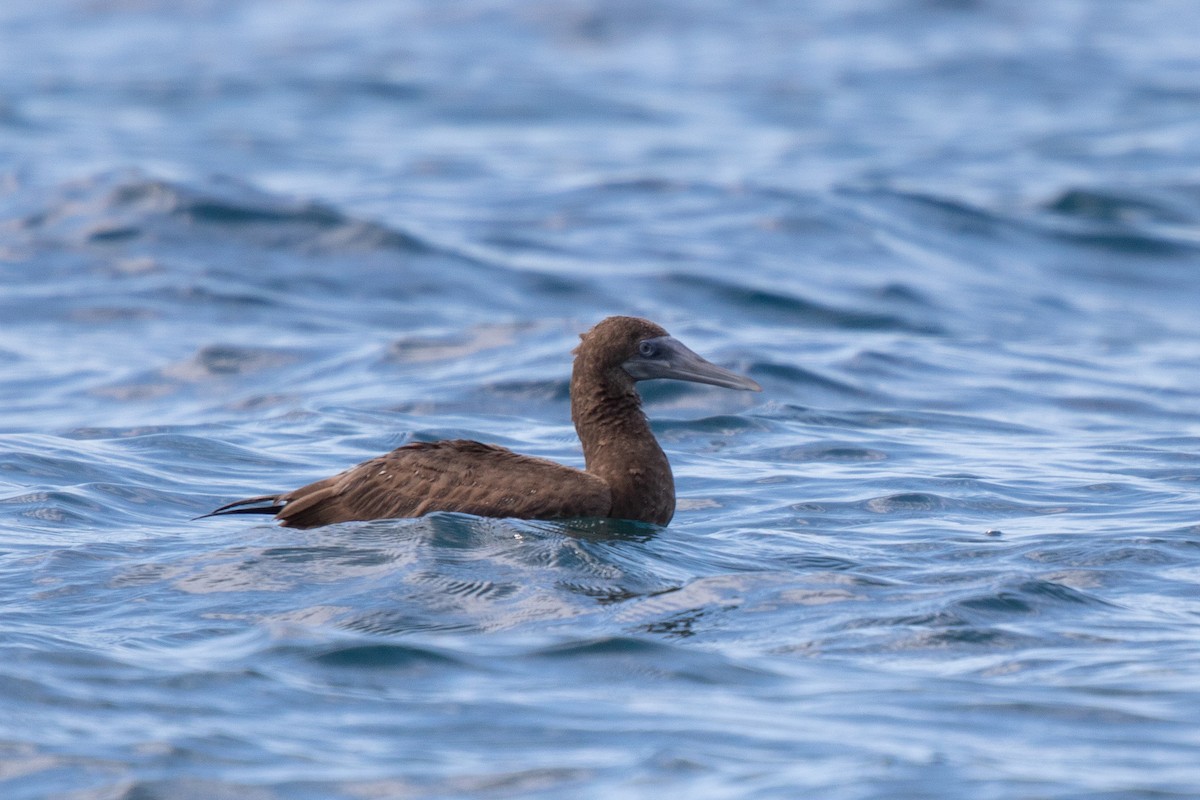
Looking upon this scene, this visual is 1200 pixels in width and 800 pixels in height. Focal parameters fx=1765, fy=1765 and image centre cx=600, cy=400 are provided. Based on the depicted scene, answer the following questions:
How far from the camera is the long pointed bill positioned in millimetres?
9203

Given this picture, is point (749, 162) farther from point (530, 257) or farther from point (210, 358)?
point (210, 358)

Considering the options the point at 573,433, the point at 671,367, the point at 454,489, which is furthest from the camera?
the point at 573,433

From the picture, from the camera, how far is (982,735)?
246 inches

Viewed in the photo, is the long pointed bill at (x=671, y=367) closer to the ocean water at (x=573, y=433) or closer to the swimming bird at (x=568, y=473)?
the swimming bird at (x=568, y=473)

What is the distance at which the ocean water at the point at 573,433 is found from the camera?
634 centimetres

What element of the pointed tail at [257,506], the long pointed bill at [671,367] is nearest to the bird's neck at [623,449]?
the long pointed bill at [671,367]

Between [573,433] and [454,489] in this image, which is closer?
[454,489]

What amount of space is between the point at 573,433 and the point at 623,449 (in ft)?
12.1

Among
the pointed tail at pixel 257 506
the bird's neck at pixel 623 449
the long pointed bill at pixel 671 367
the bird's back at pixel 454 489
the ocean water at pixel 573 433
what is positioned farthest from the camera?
the long pointed bill at pixel 671 367

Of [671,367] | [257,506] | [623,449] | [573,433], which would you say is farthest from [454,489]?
[573,433]

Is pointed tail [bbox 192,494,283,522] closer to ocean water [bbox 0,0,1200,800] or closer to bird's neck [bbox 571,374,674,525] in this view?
ocean water [bbox 0,0,1200,800]

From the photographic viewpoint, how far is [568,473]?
8.64m

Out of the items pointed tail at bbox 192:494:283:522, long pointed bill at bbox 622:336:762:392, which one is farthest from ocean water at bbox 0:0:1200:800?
long pointed bill at bbox 622:336:762:392

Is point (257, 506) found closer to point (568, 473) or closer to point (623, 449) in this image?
point (568, 473)
